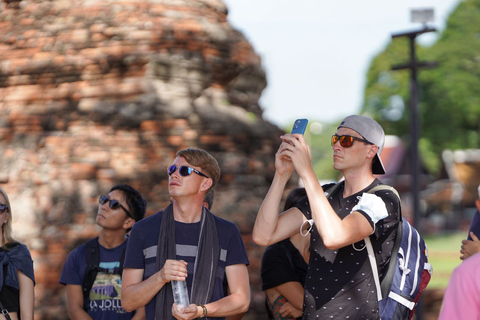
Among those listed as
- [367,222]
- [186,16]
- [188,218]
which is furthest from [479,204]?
[186,16]

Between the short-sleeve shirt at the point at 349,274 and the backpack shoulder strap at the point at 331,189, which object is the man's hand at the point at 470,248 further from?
the backpack shoulder strap at the point at 331,189

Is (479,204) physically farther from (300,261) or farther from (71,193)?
(71,193)

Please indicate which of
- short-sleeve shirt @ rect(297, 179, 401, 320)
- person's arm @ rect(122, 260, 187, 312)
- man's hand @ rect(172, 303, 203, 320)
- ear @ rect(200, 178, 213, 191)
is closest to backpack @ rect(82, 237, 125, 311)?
person's arm @ rect(122, 260, 187, 312)

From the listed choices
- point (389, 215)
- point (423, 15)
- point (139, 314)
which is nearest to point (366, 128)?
point (389, 215)

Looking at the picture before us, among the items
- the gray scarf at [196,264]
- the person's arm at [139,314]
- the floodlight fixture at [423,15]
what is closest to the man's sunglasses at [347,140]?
the gray scarf at [196,264]

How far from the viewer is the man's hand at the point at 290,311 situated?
487 cm

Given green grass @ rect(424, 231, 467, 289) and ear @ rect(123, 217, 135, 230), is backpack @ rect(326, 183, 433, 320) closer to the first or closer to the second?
ear @ rect(123, 217, 135, 230)

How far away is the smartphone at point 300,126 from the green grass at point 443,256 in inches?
429

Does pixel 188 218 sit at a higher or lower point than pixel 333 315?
higher

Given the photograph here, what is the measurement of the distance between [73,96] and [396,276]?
181 inches

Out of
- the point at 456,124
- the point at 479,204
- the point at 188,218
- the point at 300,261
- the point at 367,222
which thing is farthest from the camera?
the point at 456,124

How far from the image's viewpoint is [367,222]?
3.54 meters

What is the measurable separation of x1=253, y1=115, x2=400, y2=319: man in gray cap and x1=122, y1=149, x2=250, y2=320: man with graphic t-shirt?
1.00 ft

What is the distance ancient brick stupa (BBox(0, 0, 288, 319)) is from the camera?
22.5 feet
